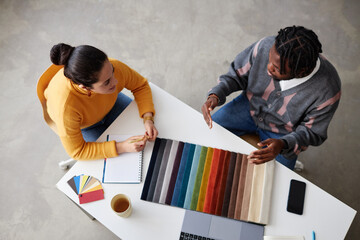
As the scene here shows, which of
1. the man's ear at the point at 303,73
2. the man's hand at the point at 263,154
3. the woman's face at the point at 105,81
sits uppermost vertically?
the man's ear at the point at 303,73

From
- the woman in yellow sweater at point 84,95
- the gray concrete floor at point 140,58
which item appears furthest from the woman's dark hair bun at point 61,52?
the gray concrete floor at point 140,58

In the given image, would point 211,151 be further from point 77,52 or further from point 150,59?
point 150,59

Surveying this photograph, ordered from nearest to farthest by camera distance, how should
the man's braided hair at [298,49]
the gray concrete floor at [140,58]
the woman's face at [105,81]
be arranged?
the man's braided hair at [298,49] → the woman's face at [105,81] → the gray concrete floor at [140,58]

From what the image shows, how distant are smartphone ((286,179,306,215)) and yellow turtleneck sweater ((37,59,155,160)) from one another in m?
0.73

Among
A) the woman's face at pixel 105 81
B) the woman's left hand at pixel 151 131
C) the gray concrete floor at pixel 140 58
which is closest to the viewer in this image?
the woman's face at pixel 105 81

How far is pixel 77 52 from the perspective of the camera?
45.5 inches

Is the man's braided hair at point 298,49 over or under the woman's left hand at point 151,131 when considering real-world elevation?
over

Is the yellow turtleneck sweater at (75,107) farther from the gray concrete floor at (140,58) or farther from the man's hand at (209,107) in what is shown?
the gray concrete floor at (140,58)

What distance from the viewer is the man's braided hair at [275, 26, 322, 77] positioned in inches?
43.3

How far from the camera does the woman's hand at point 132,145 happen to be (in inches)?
51.2

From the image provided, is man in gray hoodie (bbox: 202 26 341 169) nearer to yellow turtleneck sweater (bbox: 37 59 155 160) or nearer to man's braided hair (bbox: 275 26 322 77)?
man's braided hair (bbox: 275 26 322 77)

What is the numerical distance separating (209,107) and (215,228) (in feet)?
1.87

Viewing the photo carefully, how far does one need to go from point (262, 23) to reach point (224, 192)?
193 cm

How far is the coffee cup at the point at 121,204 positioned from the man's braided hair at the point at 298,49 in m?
0.84
